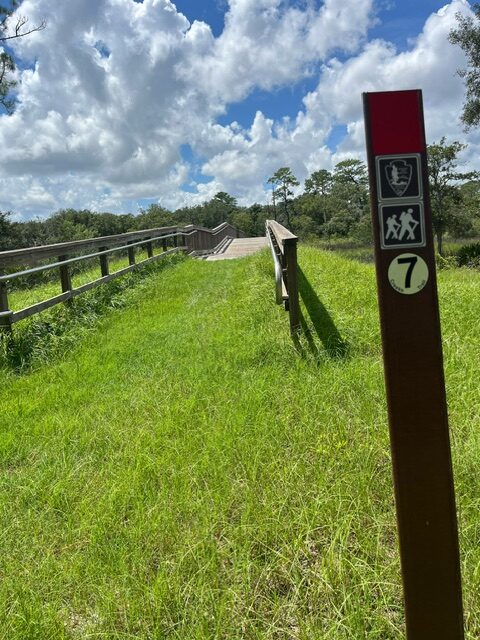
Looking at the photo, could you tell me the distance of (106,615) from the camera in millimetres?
1580

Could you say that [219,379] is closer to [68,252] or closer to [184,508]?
[184,508]

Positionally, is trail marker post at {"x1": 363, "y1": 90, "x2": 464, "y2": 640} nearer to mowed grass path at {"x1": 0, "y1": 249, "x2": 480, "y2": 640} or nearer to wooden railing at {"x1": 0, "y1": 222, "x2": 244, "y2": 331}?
mowed grass path at {"x1": 0, "y1": 249, "x2": 480, "y2": 640}

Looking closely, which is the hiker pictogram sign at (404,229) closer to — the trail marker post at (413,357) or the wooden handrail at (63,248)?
the trail marker post at (413,357)

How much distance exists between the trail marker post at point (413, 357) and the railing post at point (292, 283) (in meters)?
→ 2.91

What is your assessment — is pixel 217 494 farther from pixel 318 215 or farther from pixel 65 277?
pixel 318 215

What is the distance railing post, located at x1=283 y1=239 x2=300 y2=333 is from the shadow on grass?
15 cm

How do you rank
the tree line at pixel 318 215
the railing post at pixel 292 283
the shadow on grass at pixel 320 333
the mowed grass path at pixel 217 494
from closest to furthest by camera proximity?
the mowed grass path at pixel 217 494 → the shadow on grass at pixel 320 333 → the railing post at pixel 292 283 → the tree line at pixel 318 215

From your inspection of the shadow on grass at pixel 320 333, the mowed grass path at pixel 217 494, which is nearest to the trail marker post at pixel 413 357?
the mowed grass path at pixel 217 494

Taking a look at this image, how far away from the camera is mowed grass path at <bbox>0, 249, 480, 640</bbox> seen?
1.58 meters

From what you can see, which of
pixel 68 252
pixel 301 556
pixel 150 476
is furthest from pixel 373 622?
pixel 68 252

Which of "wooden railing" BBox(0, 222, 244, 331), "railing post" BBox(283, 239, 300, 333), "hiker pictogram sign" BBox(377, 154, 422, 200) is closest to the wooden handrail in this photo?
"wooden railing" BBox(0, 222, 244, 331)

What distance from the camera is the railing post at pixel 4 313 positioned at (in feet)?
15.0

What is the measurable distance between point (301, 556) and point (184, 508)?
57 centimetres

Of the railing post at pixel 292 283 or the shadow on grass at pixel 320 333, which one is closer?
the shadow on grass at pixel 320 333
